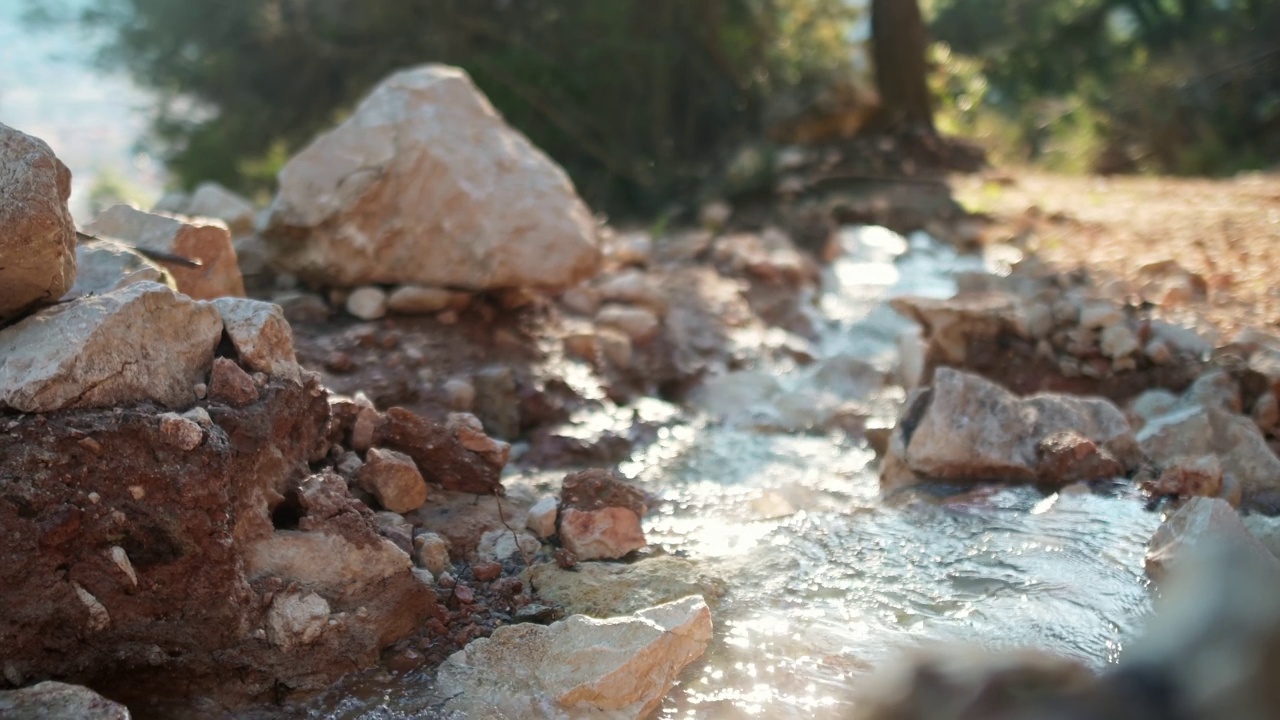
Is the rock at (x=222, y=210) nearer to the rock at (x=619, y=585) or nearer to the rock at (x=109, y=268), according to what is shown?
the rock at (x=109, y=268)

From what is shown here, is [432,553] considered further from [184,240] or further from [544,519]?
[184,240]

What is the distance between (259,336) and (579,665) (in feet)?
3.53

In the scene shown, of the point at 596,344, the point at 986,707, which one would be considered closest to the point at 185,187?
the point at 596,344

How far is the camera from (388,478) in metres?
3.00

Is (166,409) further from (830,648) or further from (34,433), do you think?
(830,648)

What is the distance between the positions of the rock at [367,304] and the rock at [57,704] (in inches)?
97.6

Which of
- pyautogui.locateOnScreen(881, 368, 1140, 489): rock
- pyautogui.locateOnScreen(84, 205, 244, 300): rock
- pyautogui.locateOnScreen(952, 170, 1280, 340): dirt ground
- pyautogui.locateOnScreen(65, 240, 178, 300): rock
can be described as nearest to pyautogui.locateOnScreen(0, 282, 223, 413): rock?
pyautogui.locateOnScreen(65, 240, 178, 300): rock

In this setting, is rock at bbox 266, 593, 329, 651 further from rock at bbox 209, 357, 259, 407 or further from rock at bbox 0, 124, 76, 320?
rock at bbox 0, 124, 76, 320

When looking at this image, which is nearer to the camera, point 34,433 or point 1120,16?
point 34,433

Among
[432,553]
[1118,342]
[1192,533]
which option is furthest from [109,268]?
[1118,342]

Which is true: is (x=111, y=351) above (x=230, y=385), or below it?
above

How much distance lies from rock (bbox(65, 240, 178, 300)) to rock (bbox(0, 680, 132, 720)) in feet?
3.59

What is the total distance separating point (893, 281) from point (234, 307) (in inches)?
174

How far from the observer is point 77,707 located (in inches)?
79.7
